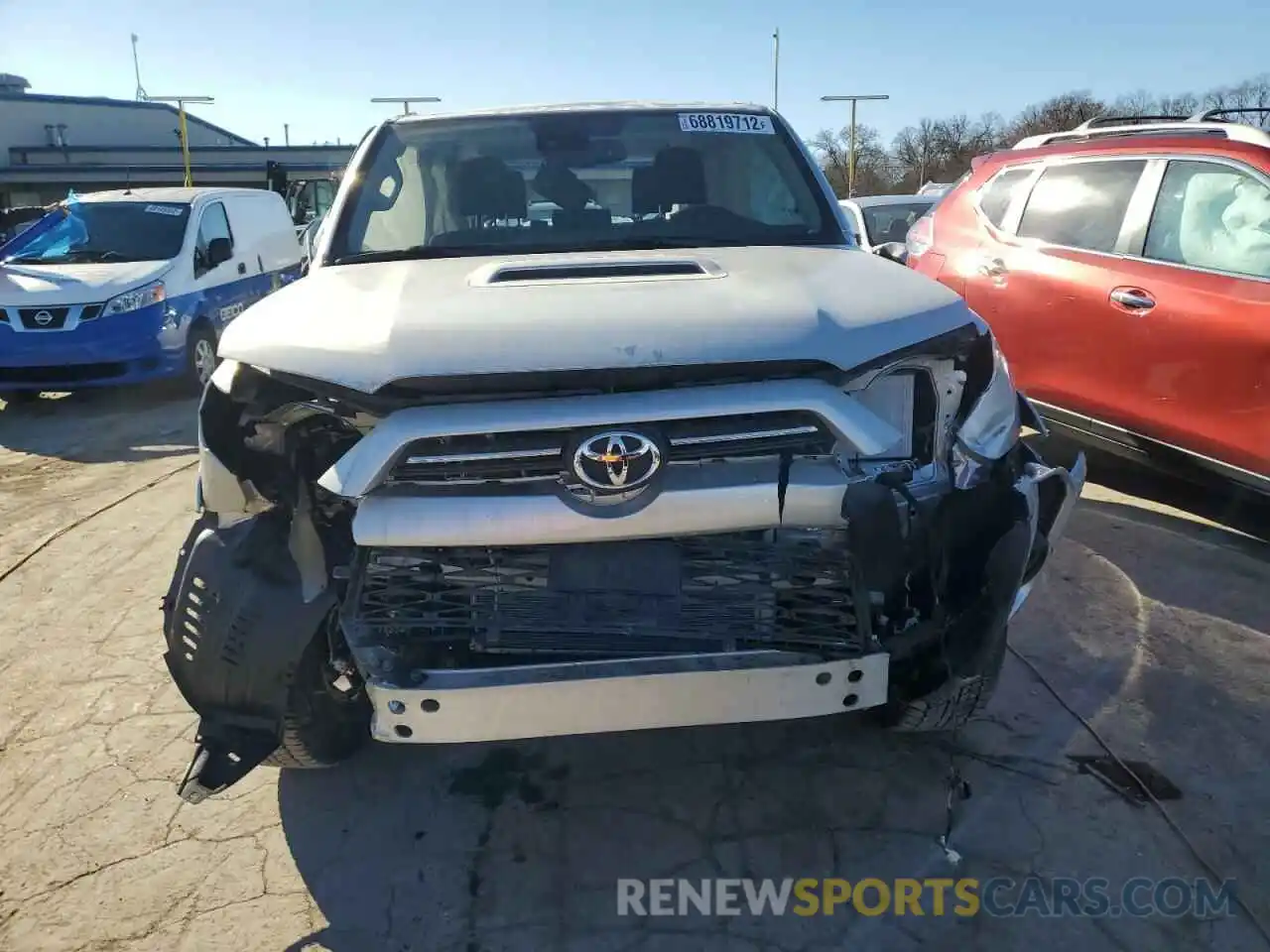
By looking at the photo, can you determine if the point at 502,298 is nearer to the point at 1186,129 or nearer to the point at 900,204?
the point at 1186,129

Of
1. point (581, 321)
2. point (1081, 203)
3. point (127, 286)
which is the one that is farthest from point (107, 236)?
point (581, 321)

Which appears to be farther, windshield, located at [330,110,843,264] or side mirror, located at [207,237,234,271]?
side mirror, located at [207,237,234,271]

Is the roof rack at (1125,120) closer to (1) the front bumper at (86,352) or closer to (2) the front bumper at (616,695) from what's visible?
(2) the front bumper at (616,695)

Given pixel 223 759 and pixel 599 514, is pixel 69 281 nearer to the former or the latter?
pixel 223 759

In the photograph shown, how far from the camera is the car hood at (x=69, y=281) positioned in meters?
7.99

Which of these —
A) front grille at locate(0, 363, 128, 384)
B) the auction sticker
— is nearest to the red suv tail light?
the auction sticker

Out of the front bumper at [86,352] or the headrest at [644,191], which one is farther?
the front bumper at [86,352]

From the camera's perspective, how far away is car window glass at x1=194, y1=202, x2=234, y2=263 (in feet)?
29.5

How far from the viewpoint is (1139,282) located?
4.61 meters

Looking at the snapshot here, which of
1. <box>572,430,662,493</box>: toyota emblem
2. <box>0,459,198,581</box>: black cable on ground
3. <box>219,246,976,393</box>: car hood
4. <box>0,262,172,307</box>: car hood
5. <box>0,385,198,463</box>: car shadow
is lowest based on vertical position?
<box>0,385,198,463</box>: car shadow

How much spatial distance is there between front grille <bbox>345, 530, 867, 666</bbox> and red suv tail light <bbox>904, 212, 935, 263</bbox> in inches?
175

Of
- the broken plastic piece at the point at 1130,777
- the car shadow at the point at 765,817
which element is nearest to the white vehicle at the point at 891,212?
the car shadow at the point at 765,817

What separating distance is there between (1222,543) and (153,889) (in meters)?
4.43

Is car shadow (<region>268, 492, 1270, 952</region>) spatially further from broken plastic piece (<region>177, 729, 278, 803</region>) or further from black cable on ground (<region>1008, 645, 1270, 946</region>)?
broken plastic piece (<region>177, 729, 278, 803</region>)
